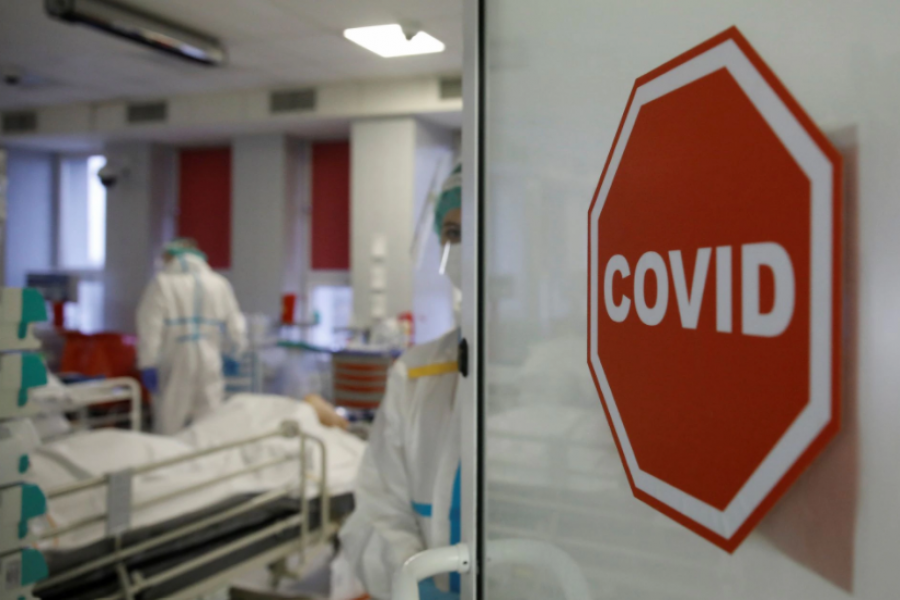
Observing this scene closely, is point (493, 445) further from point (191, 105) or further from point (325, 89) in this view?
point (191, 105)

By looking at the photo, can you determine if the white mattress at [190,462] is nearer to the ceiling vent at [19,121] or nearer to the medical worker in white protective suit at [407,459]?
the medical worker in white protective suit at [407,459]

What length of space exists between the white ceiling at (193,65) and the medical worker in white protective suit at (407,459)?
188 centimetres

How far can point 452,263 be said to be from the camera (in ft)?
4.67

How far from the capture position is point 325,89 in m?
5.45

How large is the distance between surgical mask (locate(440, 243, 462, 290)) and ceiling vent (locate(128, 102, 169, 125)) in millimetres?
5359

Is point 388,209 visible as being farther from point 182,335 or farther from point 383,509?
point 383,509

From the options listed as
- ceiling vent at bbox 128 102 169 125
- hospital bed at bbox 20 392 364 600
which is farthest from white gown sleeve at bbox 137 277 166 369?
ceiling vent at bbox 128 102 169 125

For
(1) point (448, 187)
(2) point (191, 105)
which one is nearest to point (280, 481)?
(1) point (448, 187)

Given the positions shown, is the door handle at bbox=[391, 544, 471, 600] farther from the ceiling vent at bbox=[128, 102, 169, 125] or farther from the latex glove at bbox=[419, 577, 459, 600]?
the ceiling vent at bbox=[128, 102, 169, 125]

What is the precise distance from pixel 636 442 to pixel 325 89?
5.36 metres

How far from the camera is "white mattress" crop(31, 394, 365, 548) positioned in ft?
7.59

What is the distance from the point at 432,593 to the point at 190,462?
1830 mm

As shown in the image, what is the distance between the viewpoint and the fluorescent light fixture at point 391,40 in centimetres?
180

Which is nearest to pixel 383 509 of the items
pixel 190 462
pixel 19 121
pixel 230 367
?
pixel 190 462
